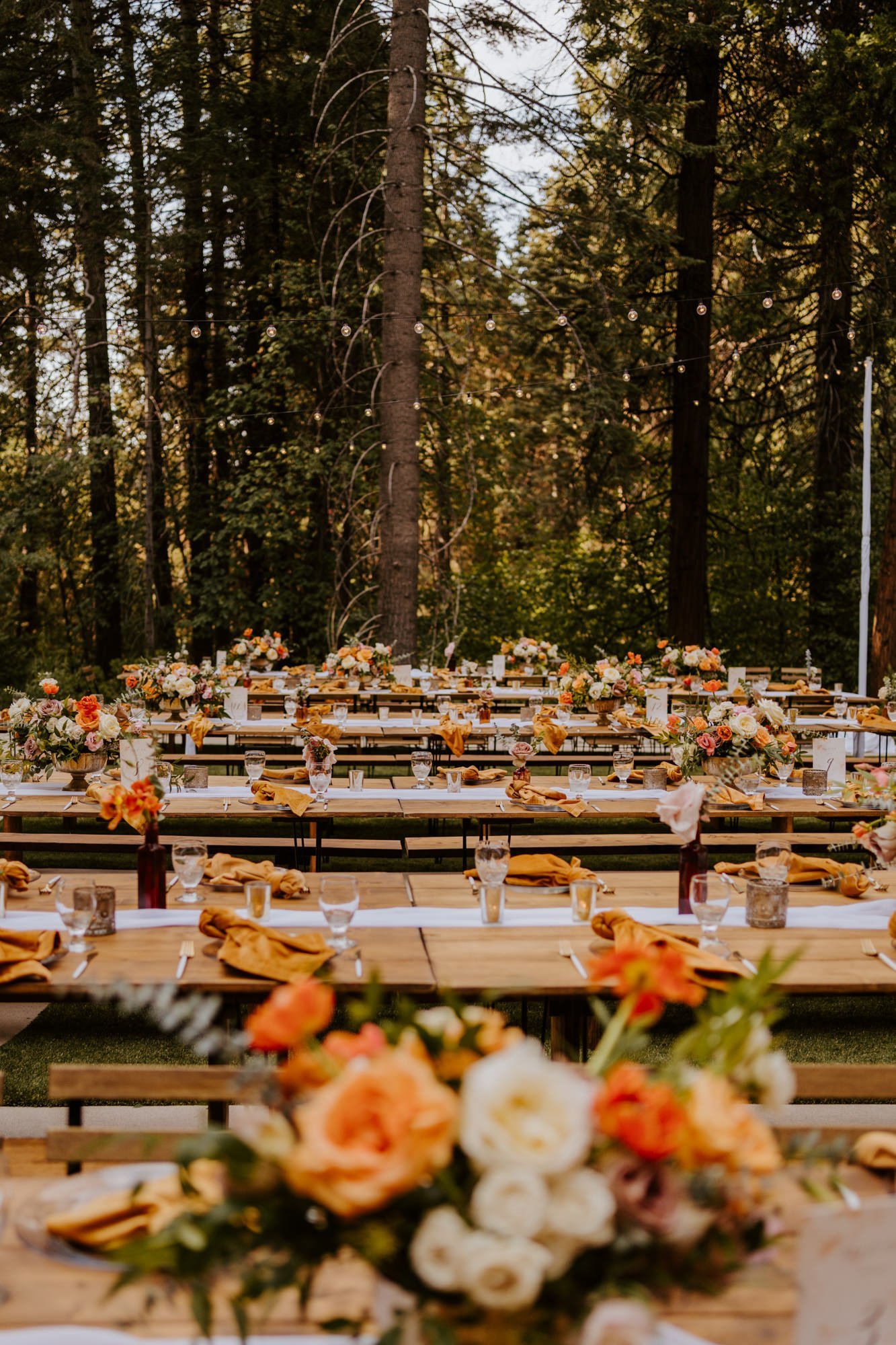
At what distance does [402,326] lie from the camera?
10906mm

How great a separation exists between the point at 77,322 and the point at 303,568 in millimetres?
3901

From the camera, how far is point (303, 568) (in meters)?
14.9

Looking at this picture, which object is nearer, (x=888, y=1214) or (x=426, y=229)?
(x=888, y=1214)

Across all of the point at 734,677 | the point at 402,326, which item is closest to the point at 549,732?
the point at 734,677

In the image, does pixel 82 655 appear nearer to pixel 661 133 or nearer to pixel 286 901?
pixel 661 133

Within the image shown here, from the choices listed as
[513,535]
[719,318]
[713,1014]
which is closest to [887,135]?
[719,318]

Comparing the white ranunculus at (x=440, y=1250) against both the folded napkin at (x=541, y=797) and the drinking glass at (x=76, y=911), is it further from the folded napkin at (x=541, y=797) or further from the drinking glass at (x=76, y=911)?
the folded napkin at (x=541, y=797)

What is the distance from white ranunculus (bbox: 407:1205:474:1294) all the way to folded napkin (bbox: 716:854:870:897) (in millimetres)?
2761

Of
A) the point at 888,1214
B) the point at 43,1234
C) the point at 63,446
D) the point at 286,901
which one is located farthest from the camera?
the point at 63,446

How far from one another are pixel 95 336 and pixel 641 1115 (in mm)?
14712

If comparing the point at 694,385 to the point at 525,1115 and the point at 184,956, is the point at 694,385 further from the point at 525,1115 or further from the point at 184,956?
the point at 525,1115

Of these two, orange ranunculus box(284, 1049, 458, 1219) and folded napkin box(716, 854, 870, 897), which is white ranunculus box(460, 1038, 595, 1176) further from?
folded napkin box(716, 854, 870, 897)

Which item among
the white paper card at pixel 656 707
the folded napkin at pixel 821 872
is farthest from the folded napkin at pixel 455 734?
the folded napkin at pixel 821 872

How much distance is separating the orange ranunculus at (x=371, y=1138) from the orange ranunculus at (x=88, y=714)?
4392mm
